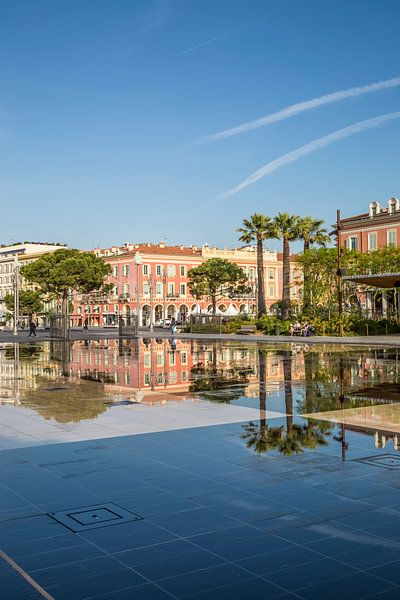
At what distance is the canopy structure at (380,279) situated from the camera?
43625 mm

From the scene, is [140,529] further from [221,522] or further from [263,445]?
[263,445]

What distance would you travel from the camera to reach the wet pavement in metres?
4.95

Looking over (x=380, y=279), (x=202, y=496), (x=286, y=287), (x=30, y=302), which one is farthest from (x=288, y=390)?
(x=30, y=302)

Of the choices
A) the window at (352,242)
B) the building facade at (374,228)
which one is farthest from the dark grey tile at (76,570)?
the window at (352,242)

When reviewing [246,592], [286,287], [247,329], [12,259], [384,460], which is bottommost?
[246,592]

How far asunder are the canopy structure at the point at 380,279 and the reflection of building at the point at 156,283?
→ 46.7 meters

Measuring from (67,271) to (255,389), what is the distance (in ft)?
226

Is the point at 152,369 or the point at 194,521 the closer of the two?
the point at 194,521

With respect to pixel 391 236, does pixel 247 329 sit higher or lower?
lower

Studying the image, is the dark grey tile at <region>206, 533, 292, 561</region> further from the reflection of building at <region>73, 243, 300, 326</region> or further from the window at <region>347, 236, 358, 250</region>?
the reflection of building at <region>73, 243, 300, 326</region>

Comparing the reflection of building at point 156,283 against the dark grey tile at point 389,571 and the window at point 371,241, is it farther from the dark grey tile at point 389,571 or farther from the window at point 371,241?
the dark grey tile at point 389,571

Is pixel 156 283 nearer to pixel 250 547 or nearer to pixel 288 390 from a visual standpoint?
pixel 288 390

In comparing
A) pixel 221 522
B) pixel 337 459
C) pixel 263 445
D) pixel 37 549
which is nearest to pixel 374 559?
pixel 221 522

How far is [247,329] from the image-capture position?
5491cm
